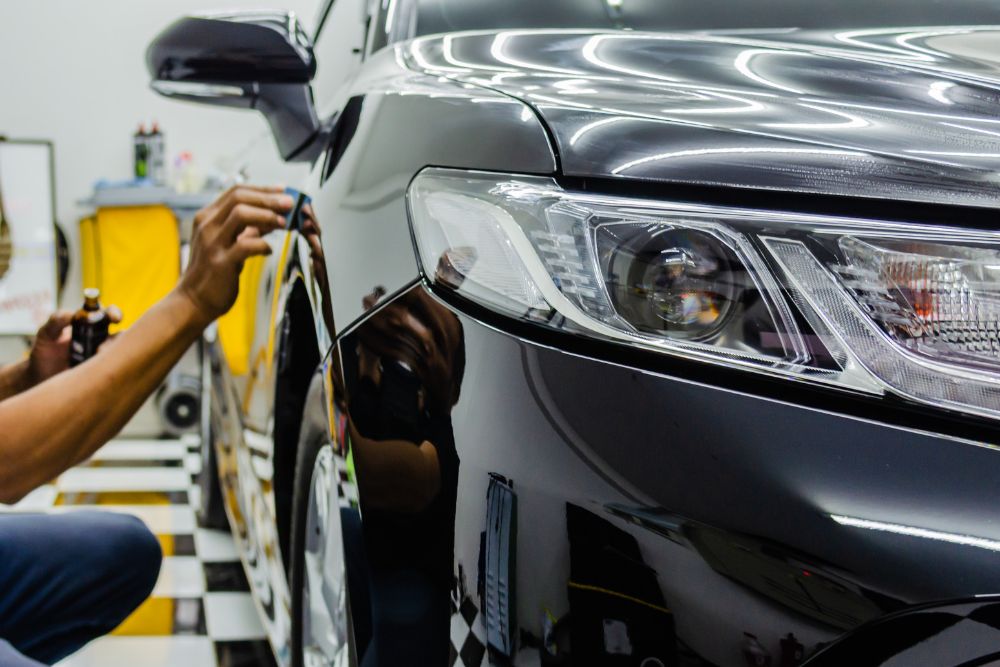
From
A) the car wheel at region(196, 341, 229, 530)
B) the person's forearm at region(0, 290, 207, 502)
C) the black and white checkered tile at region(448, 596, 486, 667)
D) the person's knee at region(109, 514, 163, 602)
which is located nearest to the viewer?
the black and white checkered tile at region(448, 596, 486, 667)

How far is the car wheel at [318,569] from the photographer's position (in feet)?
2.95

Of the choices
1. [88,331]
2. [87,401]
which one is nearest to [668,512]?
[87,401]

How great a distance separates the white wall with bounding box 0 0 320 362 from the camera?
5.06 m

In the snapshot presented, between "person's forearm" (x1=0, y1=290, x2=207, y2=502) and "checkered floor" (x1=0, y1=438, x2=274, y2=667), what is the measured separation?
831 millimetres

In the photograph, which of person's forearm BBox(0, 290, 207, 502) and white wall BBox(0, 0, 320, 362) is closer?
person's forearm BBox(0, 290, 207, 502)

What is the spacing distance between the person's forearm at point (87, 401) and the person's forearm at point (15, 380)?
354mm

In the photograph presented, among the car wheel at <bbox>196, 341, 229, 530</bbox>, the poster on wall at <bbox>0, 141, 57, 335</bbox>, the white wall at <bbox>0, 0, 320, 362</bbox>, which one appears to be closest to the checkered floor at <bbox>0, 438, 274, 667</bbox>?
the car wheel at <bbox>196, 341, 229, 530</bbox>

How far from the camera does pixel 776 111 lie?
28.3 inches

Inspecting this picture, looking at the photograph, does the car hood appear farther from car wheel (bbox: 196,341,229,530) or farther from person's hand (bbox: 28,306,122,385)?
car wheel (bbox: 196,341,229,530)

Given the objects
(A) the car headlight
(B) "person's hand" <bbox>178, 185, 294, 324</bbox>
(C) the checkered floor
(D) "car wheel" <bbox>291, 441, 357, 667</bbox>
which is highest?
(A) the car headlight

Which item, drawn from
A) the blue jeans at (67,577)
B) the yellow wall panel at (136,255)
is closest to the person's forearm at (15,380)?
the blue jeans at (67,577)

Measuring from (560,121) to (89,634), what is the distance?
1.05m

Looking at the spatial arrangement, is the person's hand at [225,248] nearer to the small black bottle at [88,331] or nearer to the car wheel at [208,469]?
the small black bottle at [88,331]

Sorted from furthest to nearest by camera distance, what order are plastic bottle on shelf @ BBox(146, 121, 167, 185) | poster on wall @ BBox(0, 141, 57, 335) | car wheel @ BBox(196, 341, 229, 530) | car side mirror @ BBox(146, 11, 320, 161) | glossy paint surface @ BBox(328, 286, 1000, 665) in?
plastic bottle on shelf @ BBox(146, 121, 167, 185), poster on wall @ BBox(0, 141, 57, 335), car wheel @ BBox(196, 341, 229, 530), car side mirror @ BBox(146, 11, 320, 161), glossy paint surface @ BBox(328, 286, 1000, 665)
